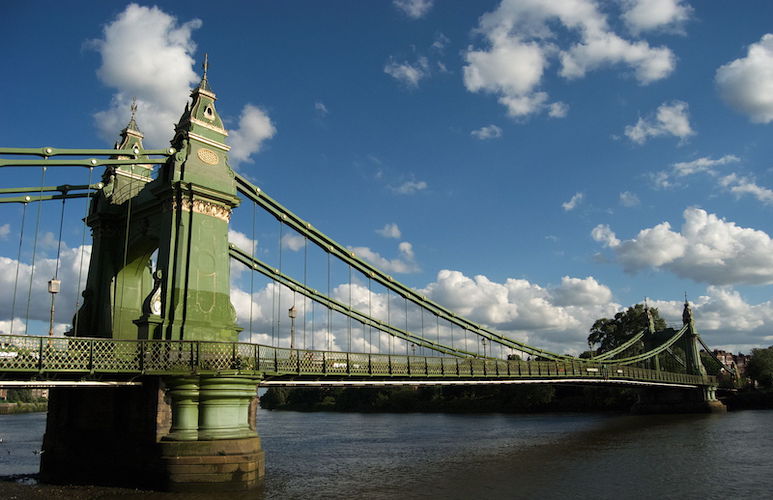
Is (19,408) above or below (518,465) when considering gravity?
above

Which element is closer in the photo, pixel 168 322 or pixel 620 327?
pixel 168 322

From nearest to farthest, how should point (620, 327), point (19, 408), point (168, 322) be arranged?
point (168, 322)
point (620, 327)
point (19, 408)

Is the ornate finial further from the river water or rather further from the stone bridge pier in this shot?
the stone bridge pier

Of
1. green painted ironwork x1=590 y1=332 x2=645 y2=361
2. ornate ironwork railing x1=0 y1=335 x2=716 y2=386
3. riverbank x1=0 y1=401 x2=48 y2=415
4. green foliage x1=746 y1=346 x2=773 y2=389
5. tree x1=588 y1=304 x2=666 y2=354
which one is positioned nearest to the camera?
ornate ironwork railing x1=0 y1=335 x2=716 y2=386

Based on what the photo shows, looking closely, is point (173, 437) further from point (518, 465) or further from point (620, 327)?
point (620, 327)

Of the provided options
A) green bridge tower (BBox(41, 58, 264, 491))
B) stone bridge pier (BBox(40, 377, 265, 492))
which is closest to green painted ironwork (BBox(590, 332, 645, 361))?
green bridge tower (BBox(41, 58, 264, 491))

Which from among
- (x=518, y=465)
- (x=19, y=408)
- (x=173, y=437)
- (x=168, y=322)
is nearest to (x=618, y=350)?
(x=518, y=465)

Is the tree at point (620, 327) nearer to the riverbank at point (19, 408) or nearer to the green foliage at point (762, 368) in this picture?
the green foliage at point (762, 368)

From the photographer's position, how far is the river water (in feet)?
71.7

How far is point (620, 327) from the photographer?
92.1 m

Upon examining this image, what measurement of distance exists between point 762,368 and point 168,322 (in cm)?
7460

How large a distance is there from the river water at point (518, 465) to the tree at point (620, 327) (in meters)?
43.3

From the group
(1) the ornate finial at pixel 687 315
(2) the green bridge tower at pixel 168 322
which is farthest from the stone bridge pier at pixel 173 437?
(1) the ornate finial at pixel 687 315

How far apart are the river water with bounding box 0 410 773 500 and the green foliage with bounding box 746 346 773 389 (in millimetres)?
30890
